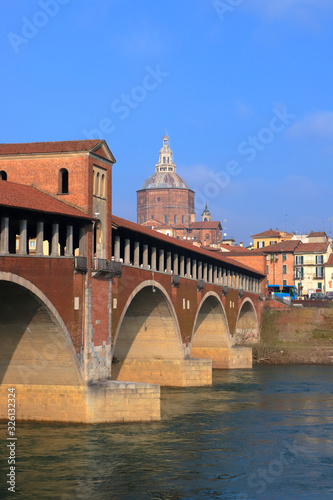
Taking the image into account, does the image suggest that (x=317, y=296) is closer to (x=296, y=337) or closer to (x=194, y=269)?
(x=296, y=337)

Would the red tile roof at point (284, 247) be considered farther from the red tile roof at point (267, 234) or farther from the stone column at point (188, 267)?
the stone column at point (188, 267)

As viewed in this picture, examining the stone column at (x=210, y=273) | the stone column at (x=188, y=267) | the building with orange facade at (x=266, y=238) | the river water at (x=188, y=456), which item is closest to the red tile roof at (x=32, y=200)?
the river water at (x=188, y=456)

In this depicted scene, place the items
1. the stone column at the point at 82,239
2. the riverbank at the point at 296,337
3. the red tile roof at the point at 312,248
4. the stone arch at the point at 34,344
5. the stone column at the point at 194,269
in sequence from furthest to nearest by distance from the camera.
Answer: the red tile roof at the point at 312,248
the riverbank at the point at 296,337
the stone column at the point at 194,269
the stone column at the point at 82,239
the stone arch at the point at 34,344

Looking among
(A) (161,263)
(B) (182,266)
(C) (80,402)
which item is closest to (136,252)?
(A) (161,263)

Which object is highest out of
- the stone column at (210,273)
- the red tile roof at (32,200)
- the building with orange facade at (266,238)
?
the building with orange facade at (266,238)

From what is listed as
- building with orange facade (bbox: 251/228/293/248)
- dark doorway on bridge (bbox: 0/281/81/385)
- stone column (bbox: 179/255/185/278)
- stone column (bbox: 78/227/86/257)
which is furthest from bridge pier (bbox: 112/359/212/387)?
building with orange facade (bbox: 251/228/293/248)

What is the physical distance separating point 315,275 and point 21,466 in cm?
9766

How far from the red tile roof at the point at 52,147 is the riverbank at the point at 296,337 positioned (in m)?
43.8

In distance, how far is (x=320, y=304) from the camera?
314 ft

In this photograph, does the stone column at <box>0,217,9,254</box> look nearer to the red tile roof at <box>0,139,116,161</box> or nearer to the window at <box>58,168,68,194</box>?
the window at <box>58,168,68,194</box>

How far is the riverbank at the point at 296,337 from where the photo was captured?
258 ft

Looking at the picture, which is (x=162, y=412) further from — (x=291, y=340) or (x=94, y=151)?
(x=291, y=340)

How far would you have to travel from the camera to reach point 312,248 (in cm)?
12325

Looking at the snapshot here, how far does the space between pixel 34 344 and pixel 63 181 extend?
900 cm
